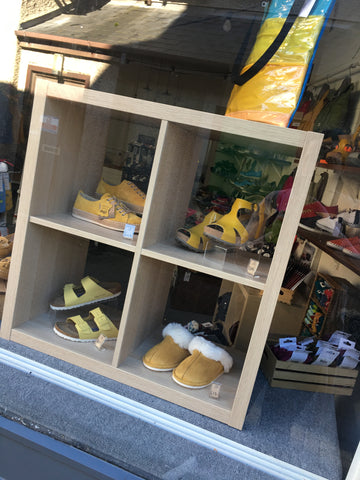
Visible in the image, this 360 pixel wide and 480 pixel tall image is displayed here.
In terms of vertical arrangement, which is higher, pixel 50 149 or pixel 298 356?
pixel 50 149

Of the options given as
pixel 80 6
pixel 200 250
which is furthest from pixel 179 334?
pixel 80 6

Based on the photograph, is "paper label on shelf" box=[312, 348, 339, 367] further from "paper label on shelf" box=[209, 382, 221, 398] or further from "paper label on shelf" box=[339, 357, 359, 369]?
"paper label on shelf" box=[209, 382, 221, 398]

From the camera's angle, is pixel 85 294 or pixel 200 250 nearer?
pixel 200 250

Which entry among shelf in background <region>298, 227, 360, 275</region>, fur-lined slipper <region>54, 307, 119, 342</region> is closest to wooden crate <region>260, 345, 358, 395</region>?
shelf in background <region>298, 227, 360, 275</region>

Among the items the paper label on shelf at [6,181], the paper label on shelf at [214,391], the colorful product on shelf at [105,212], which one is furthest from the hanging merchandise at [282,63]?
the paper label on shelf at [6,181]

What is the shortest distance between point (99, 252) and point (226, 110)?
2.20 feet

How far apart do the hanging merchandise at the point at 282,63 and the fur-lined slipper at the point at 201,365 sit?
2.46 ft

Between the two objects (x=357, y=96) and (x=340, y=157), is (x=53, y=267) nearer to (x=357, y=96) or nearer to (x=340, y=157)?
(x=340, y=157)

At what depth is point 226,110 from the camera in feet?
4.38

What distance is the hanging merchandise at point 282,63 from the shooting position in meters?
1.18

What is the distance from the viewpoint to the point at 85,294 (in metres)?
1.54

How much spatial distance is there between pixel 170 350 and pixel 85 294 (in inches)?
15.5

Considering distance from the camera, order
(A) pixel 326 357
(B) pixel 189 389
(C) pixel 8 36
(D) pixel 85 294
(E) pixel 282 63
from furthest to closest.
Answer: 1. (C) pixel 8 36
2. (D) pixel 85 294
3. (A) pixel 326 357
4. (B) pixel 189 389
5. (E) pixel 282 63

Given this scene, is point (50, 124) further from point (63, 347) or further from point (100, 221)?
point (63, 347)
